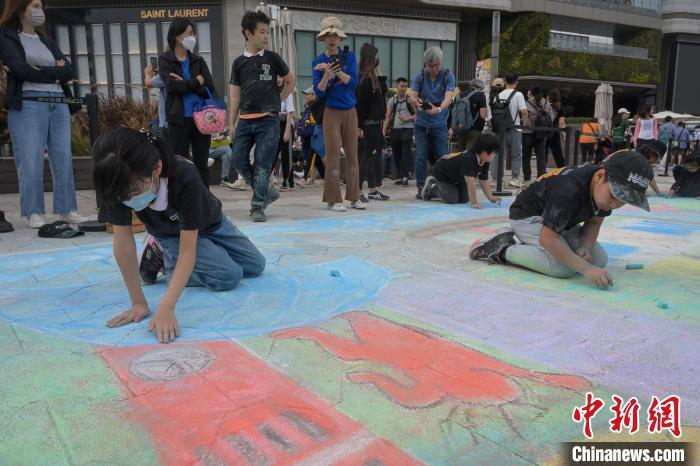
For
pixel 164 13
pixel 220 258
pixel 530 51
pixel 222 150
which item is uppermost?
pixel 164 13

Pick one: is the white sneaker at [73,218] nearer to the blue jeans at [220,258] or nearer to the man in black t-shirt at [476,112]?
the blue jeans at [220,258]

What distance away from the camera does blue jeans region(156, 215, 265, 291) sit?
2.75m

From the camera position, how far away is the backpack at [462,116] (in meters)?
7.61

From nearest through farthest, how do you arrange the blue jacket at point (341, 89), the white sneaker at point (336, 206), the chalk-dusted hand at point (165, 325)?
the chalk-dusted hand at point (165, 325), the blue jacket at point (341, 89), the white sneaker at point (336, 206)

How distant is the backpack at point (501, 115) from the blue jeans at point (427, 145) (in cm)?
113

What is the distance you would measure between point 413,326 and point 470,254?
4.32 ft

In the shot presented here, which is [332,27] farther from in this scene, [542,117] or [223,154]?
[542,117]

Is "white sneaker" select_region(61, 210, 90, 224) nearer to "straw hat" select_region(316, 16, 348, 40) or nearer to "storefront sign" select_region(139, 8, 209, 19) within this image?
"straw hat" select_region(316, 16, 348, 40)

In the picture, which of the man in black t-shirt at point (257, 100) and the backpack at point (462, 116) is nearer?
the man in black t-shirt at point (257, 100)

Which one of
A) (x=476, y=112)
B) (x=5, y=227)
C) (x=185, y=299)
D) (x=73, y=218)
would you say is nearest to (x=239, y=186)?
(x=73, y=218)

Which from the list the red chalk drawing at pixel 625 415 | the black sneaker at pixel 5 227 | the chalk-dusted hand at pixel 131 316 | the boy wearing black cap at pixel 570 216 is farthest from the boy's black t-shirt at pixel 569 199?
the black sneaker at pixel 5 227

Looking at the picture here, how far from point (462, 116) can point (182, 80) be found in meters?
4.28

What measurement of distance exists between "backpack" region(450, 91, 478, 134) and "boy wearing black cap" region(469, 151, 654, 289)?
177 inches

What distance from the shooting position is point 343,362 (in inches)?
77.9
